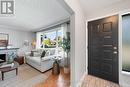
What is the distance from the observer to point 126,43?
2.45 m

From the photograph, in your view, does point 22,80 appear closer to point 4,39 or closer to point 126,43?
point 126,43

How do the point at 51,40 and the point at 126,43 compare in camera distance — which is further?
the point at 51,40

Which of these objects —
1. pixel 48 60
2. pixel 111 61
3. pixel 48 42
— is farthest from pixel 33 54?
pixel 111 61

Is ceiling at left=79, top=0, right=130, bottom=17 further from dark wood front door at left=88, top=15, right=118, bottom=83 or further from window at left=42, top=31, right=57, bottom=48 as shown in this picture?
window at left=42, top=31, right=57, bottom=48

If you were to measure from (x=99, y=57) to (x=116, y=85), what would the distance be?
92 centimetres

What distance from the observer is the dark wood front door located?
8.45 feet

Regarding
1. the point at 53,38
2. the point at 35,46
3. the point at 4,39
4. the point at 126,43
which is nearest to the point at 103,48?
the point at 126,43

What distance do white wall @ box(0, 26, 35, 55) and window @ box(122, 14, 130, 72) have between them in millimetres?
6294

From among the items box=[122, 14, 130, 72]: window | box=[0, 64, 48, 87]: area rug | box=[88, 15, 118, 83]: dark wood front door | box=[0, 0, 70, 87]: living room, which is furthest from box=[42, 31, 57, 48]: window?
box=[122, 14, 130, 72]: window

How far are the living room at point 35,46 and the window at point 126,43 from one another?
179 cm

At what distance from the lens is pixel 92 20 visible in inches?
125

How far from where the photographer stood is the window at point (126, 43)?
242 cm

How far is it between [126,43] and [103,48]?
0.64 meters

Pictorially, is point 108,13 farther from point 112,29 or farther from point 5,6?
point 5,6
